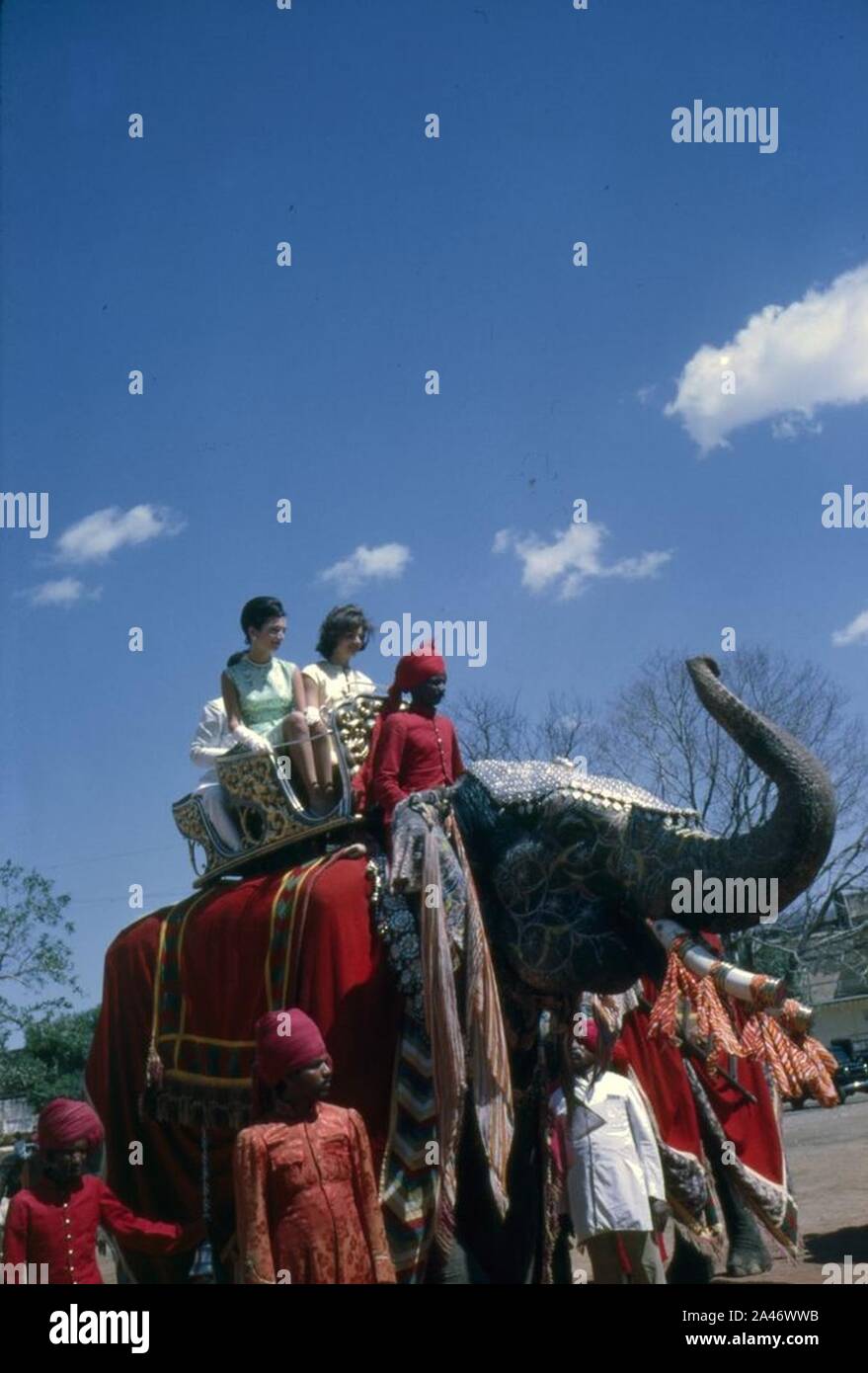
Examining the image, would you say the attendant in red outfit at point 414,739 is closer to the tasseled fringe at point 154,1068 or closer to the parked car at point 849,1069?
the tasseled fringe at point 154,1068

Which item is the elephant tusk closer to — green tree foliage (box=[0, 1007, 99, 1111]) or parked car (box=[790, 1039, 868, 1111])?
green tree foliage (box=[0, 1007, 99, 1111])

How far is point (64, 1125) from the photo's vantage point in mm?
4660

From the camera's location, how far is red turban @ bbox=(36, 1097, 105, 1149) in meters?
4.66

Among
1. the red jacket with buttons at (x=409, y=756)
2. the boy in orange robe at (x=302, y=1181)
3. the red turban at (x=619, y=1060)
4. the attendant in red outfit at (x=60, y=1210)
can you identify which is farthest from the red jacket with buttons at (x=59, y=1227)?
the red turban at (x=619, y=1060)

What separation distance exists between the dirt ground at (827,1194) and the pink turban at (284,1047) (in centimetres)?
270

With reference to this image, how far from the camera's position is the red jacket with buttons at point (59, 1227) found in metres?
4.64

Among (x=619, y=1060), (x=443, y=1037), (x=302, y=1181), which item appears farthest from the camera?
(x=619, y=1060)

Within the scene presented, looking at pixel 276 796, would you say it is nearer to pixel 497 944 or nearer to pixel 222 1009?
A: pixel 222 1009

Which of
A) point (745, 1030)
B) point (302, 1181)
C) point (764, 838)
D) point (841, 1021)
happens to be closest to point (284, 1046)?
point (302, 1181)

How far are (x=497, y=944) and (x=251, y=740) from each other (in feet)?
5.20

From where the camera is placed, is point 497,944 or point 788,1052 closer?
point 497,944
